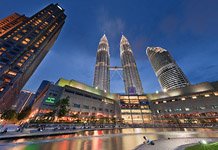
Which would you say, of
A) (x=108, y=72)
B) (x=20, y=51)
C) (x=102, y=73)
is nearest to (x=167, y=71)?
(x=108, y=72)

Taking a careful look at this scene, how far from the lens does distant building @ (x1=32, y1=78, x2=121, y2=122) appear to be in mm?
51812

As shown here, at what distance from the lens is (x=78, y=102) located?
6022 cm

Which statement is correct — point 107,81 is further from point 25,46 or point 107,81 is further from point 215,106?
point 215,106

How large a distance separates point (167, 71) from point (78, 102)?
134 meters

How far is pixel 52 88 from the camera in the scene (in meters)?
55.4

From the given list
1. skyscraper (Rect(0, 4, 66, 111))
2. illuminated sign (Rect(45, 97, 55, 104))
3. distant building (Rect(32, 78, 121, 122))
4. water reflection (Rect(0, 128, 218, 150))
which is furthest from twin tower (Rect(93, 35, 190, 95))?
water reflection (Rect(0, 128, 218, 150))

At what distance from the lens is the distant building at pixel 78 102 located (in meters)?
51.8

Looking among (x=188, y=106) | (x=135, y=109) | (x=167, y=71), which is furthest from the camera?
(x=167, y=71)

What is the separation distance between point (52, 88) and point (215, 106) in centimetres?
8283

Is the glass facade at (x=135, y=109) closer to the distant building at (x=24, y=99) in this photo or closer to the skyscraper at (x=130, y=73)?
the skyscraper at (x=130, y=73)

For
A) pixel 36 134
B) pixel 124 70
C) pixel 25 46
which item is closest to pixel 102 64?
pixel 124 70

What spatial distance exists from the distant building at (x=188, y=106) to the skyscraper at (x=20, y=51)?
7251cm

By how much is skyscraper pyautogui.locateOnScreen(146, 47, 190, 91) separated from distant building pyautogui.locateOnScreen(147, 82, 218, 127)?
74.0 metres

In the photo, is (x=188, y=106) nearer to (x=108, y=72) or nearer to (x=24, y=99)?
(x=108, y=72)
